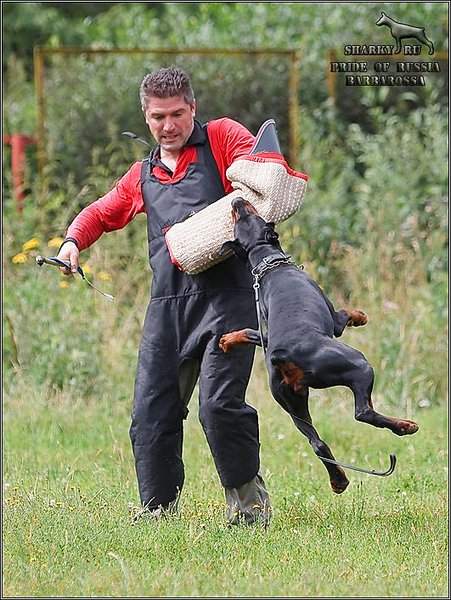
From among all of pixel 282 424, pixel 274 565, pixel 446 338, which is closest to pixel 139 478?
pixel 274 565

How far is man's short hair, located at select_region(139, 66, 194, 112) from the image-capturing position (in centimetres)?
495

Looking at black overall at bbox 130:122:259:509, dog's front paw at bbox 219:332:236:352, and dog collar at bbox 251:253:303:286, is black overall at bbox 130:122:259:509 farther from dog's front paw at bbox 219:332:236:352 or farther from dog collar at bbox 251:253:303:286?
dog collar at bbox 251:253:303:286

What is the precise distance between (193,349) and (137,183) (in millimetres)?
792

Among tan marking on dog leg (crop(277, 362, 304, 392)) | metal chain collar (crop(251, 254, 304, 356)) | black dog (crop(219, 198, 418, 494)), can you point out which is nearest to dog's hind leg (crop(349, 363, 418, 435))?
black dog (crop(219, 198, 418, 494))

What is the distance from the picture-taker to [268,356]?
433 cm

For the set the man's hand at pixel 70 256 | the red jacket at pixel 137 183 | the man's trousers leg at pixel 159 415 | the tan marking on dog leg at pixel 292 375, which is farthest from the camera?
the man's trousers leg at pixel 159 415

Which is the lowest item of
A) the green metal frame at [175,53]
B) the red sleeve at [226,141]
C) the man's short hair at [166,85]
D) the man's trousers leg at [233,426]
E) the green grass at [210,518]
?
the green grass at [210,518]

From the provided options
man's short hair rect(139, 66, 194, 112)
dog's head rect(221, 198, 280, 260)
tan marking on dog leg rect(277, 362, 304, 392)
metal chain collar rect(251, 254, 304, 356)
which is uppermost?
man's short hair rect(139, 66, 194, 112)

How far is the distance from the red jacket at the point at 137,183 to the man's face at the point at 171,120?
0.22 feet

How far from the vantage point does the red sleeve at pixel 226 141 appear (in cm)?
502

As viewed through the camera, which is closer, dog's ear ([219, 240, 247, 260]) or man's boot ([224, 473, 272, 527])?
dog's ear ([219, 240, 247, 260])

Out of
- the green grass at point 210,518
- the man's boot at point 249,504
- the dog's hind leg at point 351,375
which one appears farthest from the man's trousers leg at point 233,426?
the dog's hind leg at point 351,375

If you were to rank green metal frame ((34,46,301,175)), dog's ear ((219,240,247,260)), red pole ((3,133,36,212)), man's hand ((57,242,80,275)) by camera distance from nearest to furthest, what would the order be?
dog's ear ((219,240,247,260)) < man's hand ((57,242,80,275)) < red pole ((3,133,36,212)) < green metal frame ((34,46,301,175))

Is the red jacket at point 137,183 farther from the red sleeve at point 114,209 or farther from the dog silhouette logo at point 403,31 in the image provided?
the dog silhouette logo at point 403,31
